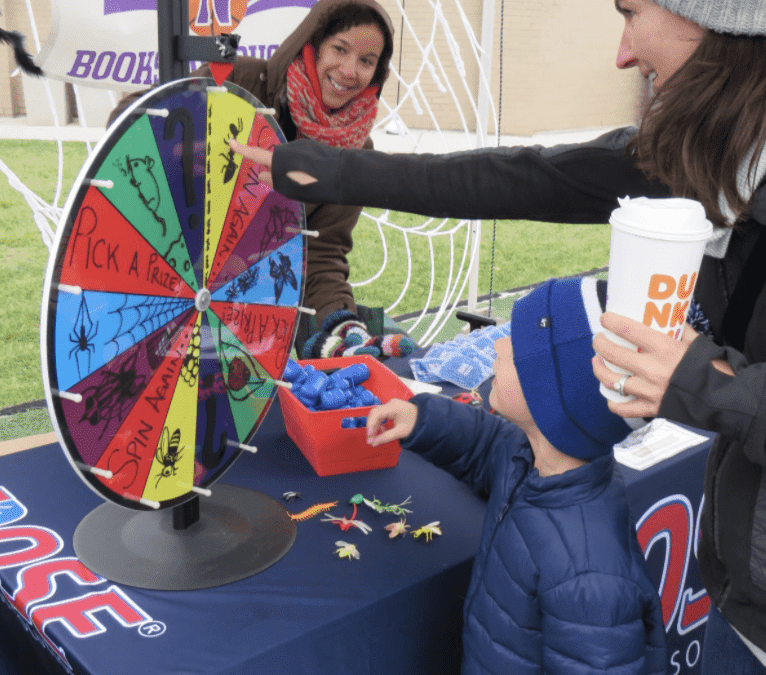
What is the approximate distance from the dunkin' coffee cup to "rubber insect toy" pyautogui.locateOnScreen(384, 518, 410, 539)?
679 millimetres

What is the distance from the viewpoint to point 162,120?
1.04 metres

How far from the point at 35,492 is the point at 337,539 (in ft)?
1.77

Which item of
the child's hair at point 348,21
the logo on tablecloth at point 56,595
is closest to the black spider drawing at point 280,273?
the logo on tablecloth at point 56,595

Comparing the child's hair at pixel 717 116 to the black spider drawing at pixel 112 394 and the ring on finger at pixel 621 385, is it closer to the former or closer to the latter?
the ring on finger at pixel 621 385

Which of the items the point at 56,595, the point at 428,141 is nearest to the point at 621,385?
the point at 56,595

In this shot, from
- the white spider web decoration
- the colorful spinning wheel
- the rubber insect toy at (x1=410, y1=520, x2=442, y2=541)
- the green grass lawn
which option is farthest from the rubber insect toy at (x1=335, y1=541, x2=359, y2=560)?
the green grass lawn

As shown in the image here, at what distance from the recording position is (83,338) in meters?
0.97

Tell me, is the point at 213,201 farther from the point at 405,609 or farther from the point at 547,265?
the point at 547,265

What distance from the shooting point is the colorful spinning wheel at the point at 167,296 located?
0.96 m

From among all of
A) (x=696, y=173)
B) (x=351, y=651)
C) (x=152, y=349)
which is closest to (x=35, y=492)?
(x=152, y=349)

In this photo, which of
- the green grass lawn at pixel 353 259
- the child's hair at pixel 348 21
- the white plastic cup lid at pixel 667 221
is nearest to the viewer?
the white plastic cup lid at pixel 667 221

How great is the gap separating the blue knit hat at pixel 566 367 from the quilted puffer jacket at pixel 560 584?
0.22ft

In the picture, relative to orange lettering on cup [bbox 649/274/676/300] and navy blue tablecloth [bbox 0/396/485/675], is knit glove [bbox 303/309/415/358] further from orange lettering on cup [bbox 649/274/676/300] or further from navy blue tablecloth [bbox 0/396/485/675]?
orange lettering on cup [bbox 649/274/676/300]

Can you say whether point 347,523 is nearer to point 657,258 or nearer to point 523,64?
point 657,258
